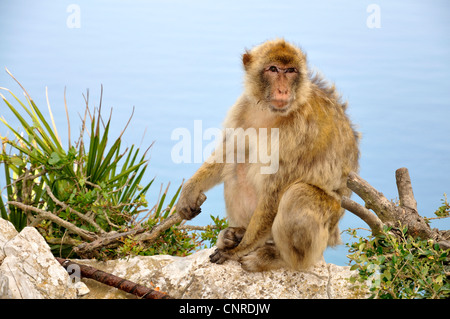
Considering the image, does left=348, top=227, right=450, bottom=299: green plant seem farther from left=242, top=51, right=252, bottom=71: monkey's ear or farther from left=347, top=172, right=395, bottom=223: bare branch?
left=242, top=51, right=252, bottom=71: monkey's ear

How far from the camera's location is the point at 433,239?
15.9 ft

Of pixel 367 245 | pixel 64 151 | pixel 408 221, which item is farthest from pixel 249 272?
pixel 64 151

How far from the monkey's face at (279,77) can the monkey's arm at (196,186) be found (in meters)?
0.77

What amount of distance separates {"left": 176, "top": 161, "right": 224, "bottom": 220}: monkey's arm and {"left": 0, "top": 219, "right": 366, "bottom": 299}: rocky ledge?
16.9 inches

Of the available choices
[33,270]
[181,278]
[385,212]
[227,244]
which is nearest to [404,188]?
[385,212]

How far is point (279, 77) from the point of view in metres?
4.81

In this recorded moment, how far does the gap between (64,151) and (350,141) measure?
3277 millimetres

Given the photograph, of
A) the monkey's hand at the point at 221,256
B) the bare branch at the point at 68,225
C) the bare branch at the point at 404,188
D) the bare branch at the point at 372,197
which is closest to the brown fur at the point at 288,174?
the monkey's hand at the point at 221,256

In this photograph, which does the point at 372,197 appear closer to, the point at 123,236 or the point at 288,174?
the point at 288,174

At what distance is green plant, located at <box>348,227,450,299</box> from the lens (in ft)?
14.6

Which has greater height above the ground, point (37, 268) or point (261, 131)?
point (261, 131)

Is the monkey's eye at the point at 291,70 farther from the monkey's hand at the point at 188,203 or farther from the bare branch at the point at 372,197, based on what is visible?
the monkey's hand at the point at 188,203
